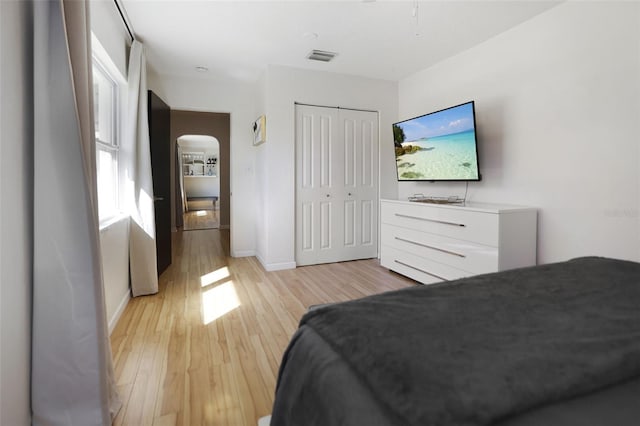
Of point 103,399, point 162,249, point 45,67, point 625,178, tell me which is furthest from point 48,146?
point 625,178

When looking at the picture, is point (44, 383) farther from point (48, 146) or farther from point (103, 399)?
point (48, 146)

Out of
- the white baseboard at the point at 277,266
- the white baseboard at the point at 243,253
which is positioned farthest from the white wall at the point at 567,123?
the white baseboard at the point at 243,253

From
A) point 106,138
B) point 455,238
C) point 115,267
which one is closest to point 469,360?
point 455,238

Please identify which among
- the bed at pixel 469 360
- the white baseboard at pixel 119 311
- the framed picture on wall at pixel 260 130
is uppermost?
the framed picture on wall at pixel 260 130

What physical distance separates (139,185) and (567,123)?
3707 mm

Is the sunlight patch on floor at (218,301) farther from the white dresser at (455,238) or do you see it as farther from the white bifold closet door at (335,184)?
the white dresser at (455,238)

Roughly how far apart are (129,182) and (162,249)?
116cm

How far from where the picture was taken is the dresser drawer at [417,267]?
305 centimetres

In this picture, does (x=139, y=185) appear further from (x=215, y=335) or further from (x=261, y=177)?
(x=215, y=335)

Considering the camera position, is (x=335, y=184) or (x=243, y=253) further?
(x=243, y=253)

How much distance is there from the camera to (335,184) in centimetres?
441

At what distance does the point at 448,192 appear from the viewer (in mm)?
3803

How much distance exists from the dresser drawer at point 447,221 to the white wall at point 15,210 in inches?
109

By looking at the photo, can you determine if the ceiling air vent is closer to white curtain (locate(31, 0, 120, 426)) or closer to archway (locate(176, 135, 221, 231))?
white curtain (locate(31, 0, 120, 426))
